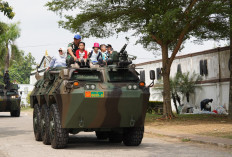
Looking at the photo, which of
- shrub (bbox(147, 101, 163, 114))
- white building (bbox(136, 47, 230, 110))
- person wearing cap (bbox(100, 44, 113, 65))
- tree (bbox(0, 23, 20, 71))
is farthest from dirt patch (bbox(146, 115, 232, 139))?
tree (bbox(0, 23, 20, 71))

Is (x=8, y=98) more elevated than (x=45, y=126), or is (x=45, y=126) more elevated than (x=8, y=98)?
(x=8, y=98)

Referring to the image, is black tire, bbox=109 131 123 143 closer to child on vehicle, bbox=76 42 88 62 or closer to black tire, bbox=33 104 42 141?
black tire, bbox=33 104 42 141

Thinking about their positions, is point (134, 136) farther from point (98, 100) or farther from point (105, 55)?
point (105, 55)

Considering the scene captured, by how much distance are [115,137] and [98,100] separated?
2.68 meters

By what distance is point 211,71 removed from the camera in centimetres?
3066

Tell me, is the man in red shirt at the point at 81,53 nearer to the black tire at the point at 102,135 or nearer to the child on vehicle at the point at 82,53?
the child on vehicle at the point at 82,53

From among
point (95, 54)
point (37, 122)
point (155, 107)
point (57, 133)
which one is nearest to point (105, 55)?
point (95, 54)

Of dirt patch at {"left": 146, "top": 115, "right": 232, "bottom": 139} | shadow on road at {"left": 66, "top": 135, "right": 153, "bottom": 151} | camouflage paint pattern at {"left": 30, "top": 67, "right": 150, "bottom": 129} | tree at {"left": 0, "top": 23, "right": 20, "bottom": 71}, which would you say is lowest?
shadow on road at {"left": 66, "top": 135, "right": 153, "bottom": 151}

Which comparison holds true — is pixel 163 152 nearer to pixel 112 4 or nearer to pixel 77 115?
pixel 77 115

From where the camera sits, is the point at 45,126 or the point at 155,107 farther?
the point at 155,107

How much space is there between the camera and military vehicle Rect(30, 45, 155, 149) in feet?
36.2

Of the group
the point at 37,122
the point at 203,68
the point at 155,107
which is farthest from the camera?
the point at 155,107

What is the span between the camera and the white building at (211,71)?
1145 inches

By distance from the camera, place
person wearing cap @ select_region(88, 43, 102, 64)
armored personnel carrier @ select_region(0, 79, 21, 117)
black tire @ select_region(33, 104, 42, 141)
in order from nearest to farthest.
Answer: person wearing cap @ select_region(88, 43, 102, 64) → black tire @ select_region(33, 104, 42, 141) → armored personnel carrier @ select_region(0, 79, 21, 117)
